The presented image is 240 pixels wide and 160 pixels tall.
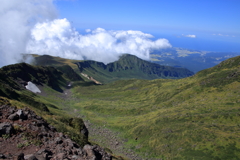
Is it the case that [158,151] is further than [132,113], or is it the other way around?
[132,113]

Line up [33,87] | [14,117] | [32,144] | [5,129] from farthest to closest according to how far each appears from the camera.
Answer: [33,87]
[14,117]
[32,144]
[5,129]

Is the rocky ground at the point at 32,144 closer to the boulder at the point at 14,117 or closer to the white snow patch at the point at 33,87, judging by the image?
the boulder at the point at 14,117

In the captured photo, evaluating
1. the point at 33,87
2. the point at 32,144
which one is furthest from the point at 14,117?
the point at 33,87

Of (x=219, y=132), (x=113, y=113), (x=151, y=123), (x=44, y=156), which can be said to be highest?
(x=44, y=156)

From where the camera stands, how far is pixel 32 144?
1727 centimetres

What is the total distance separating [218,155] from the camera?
44.8 m

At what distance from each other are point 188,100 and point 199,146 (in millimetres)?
54438

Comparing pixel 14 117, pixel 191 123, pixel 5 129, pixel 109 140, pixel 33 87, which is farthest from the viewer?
pixel 33 87

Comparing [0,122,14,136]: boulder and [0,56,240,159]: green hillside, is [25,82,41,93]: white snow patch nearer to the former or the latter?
[0,56,240,159]: green hillside

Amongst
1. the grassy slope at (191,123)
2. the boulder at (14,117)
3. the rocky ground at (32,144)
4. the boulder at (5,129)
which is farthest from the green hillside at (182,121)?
the boulder at (5,129)

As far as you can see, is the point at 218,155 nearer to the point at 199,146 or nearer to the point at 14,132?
the point at 199,146

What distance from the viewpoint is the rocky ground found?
603 inches

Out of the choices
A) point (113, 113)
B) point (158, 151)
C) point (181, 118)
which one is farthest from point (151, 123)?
point (113, 113)

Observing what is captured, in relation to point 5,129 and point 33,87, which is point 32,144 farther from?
point 33,87
